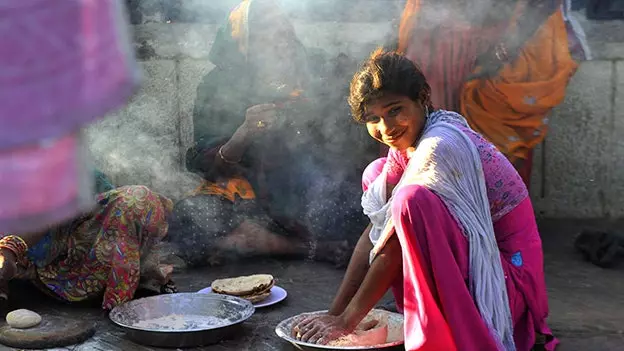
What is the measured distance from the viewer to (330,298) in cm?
407

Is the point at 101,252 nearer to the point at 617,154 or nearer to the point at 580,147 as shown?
the point at 580,147

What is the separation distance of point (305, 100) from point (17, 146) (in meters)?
3.86

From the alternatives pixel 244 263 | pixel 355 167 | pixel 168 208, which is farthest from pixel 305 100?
pixel 168 208

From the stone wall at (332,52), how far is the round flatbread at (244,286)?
1636mm

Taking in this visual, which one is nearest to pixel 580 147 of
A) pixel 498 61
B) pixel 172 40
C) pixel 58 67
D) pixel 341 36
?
pixel 498 61

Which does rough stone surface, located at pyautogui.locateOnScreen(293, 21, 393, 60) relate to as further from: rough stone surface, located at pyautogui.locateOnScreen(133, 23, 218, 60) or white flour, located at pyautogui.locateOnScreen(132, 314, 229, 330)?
white flour, located at pyautogui.locateOnScreen(132, 314, 229, 330)

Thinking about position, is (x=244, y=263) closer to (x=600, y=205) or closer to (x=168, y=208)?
(x=168, y=208)

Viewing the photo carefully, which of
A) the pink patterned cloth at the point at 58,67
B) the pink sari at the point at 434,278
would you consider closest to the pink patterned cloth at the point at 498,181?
the pink sari at the point at 434,278

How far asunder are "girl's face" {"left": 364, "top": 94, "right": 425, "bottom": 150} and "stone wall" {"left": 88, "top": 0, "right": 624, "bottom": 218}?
8.37ft

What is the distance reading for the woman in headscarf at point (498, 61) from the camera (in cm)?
492

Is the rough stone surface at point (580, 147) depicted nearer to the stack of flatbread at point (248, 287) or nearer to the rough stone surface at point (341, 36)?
the rough stone surface at point (341, 36)

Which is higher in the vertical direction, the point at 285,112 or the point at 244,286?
the point at 285,112

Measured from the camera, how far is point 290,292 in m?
4.19

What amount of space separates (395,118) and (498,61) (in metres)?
2.29
